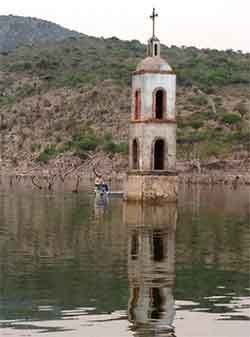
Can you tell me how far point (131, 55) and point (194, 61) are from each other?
750 centimetres

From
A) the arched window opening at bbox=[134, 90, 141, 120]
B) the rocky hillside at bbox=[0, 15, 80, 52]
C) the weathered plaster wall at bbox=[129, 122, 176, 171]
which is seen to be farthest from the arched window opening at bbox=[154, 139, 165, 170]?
the rocky hillside at bbox=[0, 15, 80, 52]

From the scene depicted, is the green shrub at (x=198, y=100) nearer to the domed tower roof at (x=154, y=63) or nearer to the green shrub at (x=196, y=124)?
the green shrub at (x=196, y=124)

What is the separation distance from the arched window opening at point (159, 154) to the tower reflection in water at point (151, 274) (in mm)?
9487

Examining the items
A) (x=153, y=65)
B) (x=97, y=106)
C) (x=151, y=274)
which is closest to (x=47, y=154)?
(x=97, y=106)

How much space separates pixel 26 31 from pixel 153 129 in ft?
488

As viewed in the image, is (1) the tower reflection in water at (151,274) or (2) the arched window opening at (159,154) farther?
(2) the arched window opening at (159,154)

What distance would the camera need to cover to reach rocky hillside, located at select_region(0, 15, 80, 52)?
7195 inches

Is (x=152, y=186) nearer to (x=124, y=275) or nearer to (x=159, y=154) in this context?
(x=159, y=154)

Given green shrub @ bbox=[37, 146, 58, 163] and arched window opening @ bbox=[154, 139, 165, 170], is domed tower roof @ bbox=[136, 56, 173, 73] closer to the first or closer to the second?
arched window opening @ bbox=[154, 139, 165, 170]

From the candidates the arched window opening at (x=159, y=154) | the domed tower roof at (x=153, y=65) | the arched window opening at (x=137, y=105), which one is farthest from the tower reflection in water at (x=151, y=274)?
the domed tower roof at (x=153, y=65)

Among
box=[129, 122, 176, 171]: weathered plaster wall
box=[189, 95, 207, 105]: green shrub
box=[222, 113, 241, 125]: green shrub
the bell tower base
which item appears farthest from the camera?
box=[189, 95, 207, 105]: green shrub

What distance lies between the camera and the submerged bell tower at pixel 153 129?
39.1 metres

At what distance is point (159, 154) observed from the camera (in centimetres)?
4091

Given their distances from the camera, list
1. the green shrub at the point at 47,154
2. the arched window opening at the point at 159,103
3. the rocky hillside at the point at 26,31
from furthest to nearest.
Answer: the rocky hillside at the point at 26,31
the green shrub at the point at 47,154
the arched window opening at the point at 159,103
